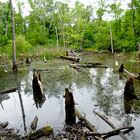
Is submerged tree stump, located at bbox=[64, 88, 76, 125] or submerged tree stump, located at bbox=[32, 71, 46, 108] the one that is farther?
submerged tree stump, located at bbox=[32, 71, 46, 108]

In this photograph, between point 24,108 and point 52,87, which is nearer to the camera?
point 24,108

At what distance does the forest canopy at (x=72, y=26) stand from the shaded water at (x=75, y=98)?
1675 cm

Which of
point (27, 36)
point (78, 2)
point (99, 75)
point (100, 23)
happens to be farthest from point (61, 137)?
point (78, 2)

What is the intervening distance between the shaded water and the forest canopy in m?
16.8

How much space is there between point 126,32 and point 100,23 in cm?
1506

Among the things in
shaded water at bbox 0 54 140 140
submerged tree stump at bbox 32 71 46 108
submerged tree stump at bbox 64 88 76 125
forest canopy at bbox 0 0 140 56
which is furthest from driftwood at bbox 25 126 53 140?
forest canopy at bbox 0 0 140 56

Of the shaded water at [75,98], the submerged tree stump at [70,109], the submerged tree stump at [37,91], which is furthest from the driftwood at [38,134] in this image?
the submerged tree stump at [37,91]

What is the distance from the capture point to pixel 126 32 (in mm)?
47062

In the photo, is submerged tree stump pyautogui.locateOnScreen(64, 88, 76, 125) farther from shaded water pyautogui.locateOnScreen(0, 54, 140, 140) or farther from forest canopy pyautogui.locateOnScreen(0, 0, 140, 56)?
forest canopy pyautogui.locateOnScreen(0, 0, 140, 56)

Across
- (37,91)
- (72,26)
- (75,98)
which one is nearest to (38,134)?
(75,98)

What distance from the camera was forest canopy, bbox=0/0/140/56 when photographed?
44906mm

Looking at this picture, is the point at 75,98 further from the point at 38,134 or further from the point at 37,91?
the point at 38,134

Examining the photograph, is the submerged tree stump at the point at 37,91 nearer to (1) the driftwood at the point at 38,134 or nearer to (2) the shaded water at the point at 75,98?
(2) the shaded water at the point at 75,98

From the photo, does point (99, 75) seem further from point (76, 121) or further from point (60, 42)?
point (60, 42)
